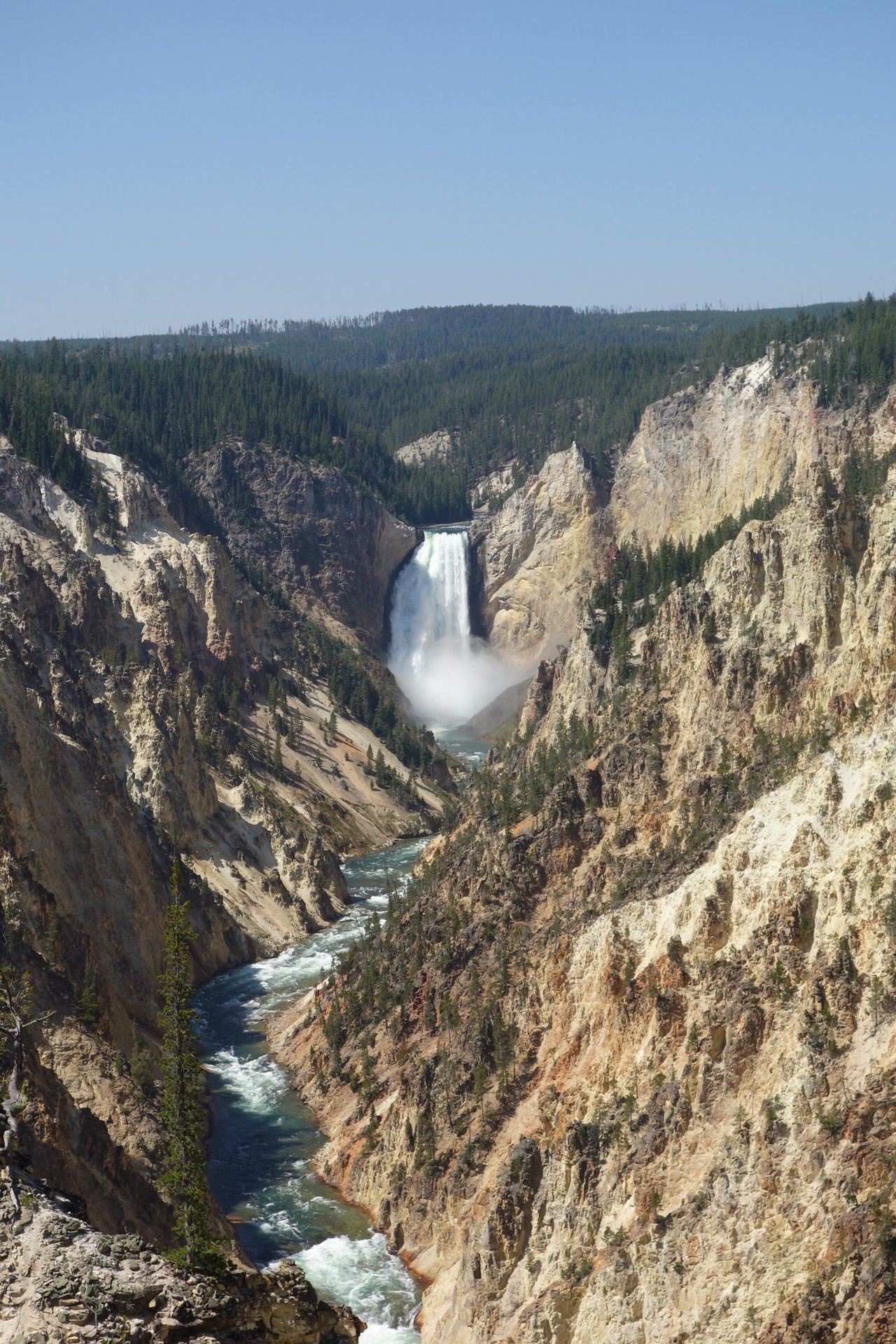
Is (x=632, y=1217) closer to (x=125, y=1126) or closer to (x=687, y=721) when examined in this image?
(x=125, y=1126)

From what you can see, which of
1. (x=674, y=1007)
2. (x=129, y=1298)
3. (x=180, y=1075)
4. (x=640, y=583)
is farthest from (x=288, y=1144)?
(x=640, y=583)

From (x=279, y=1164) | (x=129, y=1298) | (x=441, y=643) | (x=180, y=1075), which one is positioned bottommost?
(x=279, y=1164)

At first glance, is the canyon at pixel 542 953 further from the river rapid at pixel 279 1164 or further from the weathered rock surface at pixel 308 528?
the weathered rock surface at pixel 308 528

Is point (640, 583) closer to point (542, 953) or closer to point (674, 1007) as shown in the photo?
point (542, 953)

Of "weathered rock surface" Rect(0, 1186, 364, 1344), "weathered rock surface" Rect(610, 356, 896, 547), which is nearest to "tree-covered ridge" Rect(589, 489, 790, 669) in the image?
"weathered rock surface" Rect(610, 356, 896, 547)

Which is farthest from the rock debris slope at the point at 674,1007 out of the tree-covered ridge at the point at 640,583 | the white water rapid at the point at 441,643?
the white water rapid at the point at 441,643
